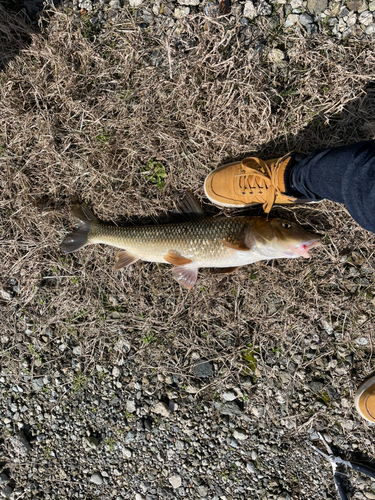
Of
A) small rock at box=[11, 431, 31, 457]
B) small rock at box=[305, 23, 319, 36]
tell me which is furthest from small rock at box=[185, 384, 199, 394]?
small rock at box=[305, 23, 319, 36]

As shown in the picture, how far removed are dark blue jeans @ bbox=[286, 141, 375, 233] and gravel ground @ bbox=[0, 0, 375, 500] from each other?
91cm

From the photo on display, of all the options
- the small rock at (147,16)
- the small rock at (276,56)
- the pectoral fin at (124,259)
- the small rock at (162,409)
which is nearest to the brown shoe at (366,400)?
the small rock at (162,409)

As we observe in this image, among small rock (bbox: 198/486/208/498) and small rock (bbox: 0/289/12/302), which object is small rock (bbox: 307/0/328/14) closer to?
small rock (bbox: 0/289/12/302)

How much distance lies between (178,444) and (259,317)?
159cm

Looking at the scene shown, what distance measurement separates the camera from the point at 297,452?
139 inches

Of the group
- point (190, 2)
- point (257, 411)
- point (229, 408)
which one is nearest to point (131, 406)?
point (229, 408)

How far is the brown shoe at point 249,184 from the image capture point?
Result: 3.05 meters

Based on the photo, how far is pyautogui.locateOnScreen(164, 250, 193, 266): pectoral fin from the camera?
324cm

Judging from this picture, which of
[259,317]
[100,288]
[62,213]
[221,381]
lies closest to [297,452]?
[221,381]

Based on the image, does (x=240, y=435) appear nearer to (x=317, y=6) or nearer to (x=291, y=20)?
(x=291, y=20)

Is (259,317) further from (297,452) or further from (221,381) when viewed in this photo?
(297,452)

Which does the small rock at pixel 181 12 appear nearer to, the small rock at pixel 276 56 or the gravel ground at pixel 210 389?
the gravel ground at pixel 210 389

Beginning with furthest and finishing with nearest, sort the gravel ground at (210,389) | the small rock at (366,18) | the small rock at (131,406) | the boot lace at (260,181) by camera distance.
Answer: the small rock at (131,406) < the gravel ground at (210,389) < the small rock at (366,18) < the boot lace at (260,181)

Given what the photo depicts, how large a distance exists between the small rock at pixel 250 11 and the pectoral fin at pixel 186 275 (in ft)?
8.24
